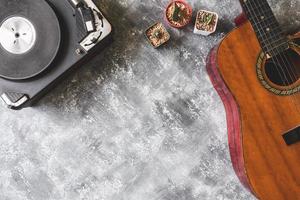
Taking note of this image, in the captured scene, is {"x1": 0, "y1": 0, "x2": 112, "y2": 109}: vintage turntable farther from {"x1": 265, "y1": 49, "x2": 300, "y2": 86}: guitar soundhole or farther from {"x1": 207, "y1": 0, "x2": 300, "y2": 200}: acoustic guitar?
{"x1": 265, "y1": 49, "x2": 300, "y2": 86}: guitar soundhole

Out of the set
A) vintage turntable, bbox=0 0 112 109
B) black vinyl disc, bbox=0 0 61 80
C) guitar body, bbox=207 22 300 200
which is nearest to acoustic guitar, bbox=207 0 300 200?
guitar body, bbox=207 22 300 200

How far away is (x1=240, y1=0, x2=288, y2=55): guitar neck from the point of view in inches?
101

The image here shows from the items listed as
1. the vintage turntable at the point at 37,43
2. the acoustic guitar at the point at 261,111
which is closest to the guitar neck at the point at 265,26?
the acoustic guitar at the point at 261,111

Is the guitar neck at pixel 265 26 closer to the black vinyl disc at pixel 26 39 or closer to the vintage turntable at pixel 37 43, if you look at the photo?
the vintage turntable at pixel 37 43

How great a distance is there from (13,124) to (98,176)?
58cm

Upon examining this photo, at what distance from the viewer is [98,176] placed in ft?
9.95

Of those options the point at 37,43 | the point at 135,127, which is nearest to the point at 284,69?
the point at 135,127

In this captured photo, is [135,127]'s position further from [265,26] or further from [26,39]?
[265,26]

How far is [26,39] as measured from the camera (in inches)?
110

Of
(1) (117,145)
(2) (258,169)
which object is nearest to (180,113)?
(1) (117,145)

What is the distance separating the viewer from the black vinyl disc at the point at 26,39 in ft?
9.08

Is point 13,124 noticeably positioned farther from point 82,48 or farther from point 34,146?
point 82,48

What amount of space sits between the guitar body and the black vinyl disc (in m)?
0.88

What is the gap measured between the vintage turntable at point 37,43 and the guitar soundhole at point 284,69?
871 millimetres
